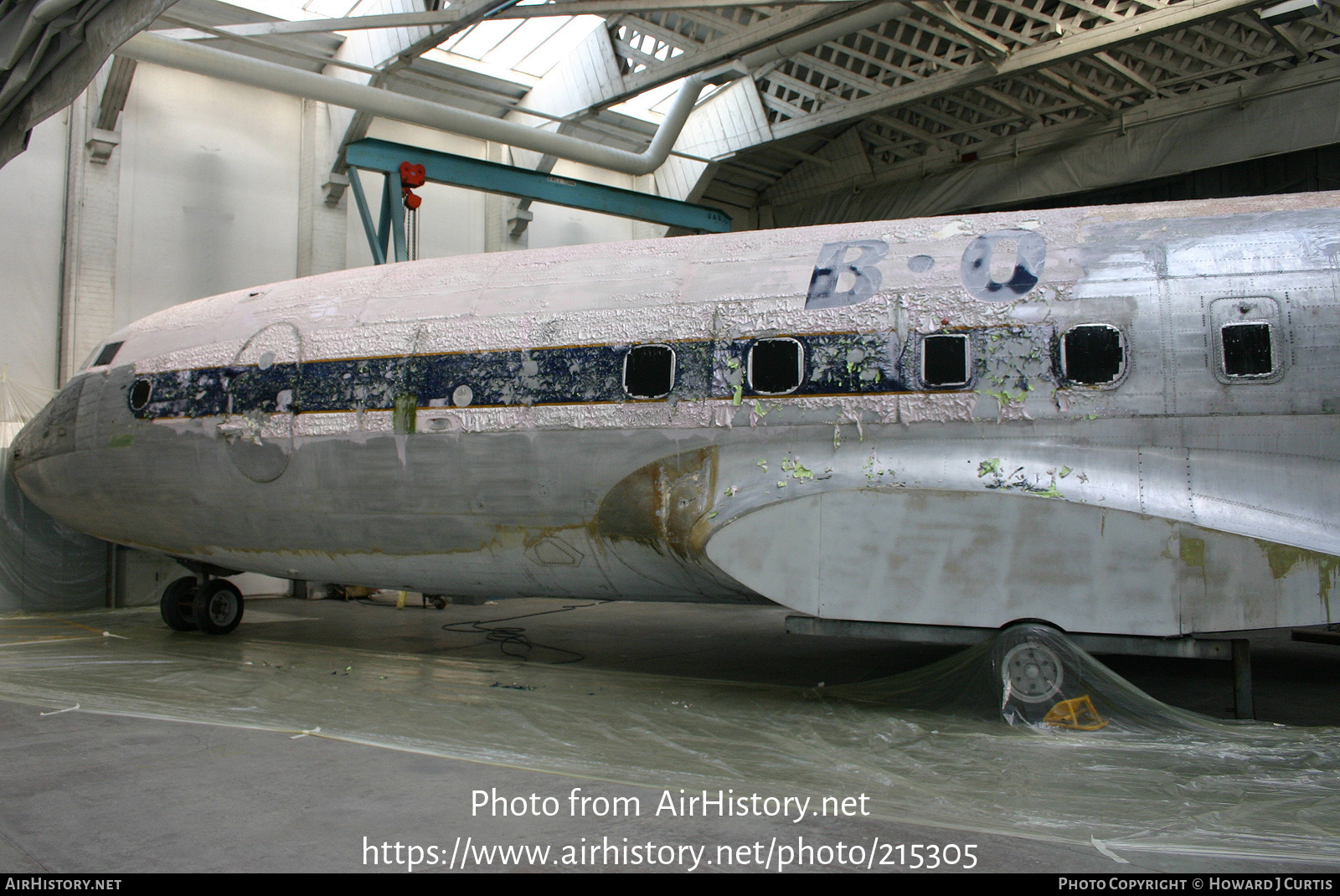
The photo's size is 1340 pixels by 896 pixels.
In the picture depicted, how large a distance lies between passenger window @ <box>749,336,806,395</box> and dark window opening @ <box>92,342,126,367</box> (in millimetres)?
8429

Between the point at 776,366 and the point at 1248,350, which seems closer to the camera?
the point at 1248,350

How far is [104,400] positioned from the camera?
453 inches

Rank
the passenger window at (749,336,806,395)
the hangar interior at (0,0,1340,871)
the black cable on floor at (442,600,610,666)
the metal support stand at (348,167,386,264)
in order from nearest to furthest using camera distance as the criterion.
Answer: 1. the hangar interior at (0,0,1340,871)
2. the passenger window at (749,336,806,395)
3. the black cable on floor at (442,600,610,666)
4. the metal support stand at (348,167,386,264)

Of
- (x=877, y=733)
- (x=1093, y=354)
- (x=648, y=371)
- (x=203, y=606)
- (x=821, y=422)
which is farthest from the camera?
(x=203, y=606)

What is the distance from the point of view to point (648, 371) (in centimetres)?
892

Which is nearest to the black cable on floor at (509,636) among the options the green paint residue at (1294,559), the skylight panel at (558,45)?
the green paint residue at (1294,559)

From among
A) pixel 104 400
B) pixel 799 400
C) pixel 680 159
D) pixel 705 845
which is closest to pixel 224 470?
pixel 104 400

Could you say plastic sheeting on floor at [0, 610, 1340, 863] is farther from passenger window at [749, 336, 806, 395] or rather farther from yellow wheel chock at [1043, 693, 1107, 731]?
passenger window at [749, 336, 806, 395]

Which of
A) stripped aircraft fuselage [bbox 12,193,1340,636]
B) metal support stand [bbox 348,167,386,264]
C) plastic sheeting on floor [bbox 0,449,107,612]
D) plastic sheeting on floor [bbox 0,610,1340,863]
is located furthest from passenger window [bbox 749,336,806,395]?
plastic sheeting on floor [bbox 0,449,107,612]

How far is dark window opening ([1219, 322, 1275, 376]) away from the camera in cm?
766

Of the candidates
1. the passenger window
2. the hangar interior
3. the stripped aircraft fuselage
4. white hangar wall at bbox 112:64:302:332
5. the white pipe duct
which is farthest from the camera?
white hangar wall at bbox 112:64:302:332

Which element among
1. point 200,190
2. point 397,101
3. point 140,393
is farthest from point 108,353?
point 200,190

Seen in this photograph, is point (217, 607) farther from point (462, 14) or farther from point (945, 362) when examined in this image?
point (462, 14)

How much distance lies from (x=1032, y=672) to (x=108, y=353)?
1146 centimetres
